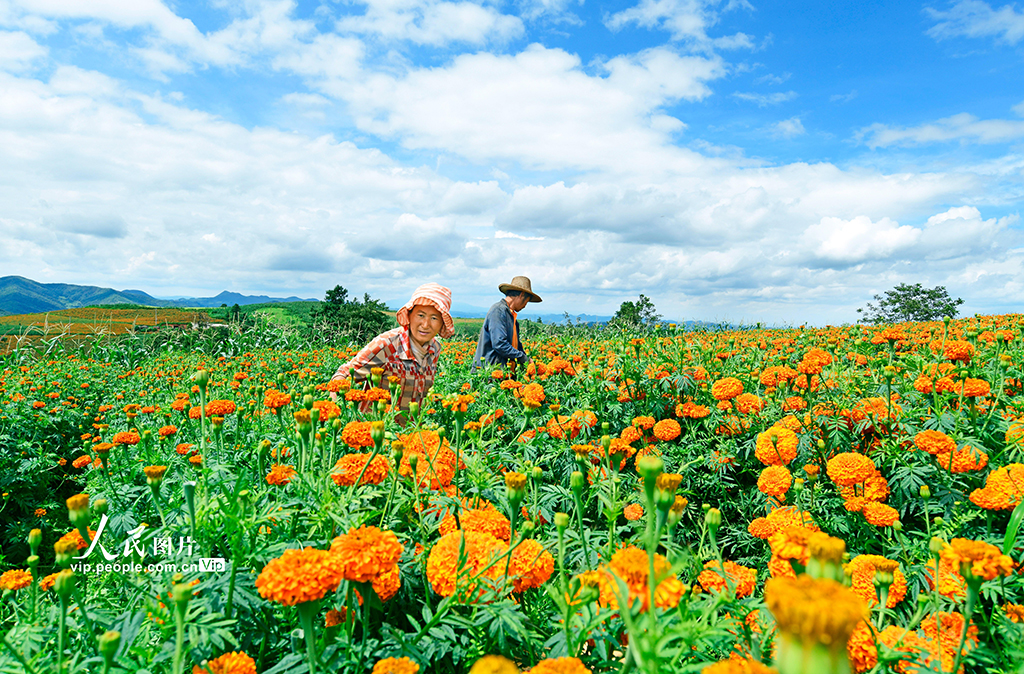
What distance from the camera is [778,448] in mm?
2162

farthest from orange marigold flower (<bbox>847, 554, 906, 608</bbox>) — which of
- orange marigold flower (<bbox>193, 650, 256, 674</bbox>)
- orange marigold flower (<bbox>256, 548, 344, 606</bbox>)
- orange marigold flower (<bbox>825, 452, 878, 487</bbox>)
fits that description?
orange marigold flower (<bbox>193, 650, 256, 674</bbox>)

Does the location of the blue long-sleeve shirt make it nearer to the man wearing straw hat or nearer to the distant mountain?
the man wearing straw hat

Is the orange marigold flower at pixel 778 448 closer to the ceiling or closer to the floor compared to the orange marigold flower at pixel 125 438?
closer to the ceiling

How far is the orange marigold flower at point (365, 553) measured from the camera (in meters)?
0.93

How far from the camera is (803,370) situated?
266 centimetres

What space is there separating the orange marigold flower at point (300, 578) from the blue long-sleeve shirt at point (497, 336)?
141 inches

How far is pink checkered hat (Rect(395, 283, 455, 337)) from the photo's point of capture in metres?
3.37

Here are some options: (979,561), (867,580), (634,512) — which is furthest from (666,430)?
(979,561)

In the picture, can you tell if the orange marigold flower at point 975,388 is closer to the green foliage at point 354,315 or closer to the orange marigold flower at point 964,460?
the orange marigold flower at point 964,460

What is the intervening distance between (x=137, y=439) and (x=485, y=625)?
77.3 inches

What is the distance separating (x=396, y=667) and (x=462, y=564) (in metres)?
0.24

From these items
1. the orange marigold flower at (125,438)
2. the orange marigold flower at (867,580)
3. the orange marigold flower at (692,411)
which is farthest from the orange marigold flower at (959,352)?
the orange marigold flower at (125,438)

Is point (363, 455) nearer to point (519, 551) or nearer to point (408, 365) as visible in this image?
point (519, 551)

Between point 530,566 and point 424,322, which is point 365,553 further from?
point 424,322
